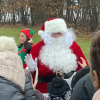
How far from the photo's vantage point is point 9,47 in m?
2.59

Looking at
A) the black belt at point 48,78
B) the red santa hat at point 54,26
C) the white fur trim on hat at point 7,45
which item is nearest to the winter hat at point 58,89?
the black belt at point 48,78

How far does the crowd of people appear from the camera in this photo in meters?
1.57

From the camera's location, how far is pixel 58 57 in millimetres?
3693

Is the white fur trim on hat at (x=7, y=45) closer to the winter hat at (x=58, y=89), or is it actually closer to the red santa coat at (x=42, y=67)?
the winter hat at (x=58, y=89)

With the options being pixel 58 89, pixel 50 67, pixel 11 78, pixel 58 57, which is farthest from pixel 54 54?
pixel 11 78

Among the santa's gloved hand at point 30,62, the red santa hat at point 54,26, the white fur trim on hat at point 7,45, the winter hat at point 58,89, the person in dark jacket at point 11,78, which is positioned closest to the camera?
the person in dark jacket at point 11,78

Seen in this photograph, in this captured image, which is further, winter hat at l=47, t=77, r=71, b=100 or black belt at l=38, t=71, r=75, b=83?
black belt at l=38, t=71, r=75, b=83

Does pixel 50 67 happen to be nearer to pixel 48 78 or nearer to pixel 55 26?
pixel 48 78

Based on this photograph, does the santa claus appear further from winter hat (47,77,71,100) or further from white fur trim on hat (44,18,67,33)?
winter hat (47,77,71,100)

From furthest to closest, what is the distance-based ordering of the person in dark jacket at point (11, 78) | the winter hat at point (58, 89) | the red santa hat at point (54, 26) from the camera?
the red santa hat at point (54, 26) → the winter hat at point (58, 89) → the person in dark jacket at point (11, 78)

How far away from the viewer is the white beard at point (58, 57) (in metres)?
3.59

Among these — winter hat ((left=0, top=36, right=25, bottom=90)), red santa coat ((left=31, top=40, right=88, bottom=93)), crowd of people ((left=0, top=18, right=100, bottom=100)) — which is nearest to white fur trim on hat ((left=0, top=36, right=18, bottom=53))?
crowd of people ((left=0, top=18, right=100, bottom=100))

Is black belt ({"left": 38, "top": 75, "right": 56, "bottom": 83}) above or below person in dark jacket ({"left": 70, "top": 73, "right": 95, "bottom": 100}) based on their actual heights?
below

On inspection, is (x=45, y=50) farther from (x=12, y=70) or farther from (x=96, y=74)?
(x=96, y=74)
